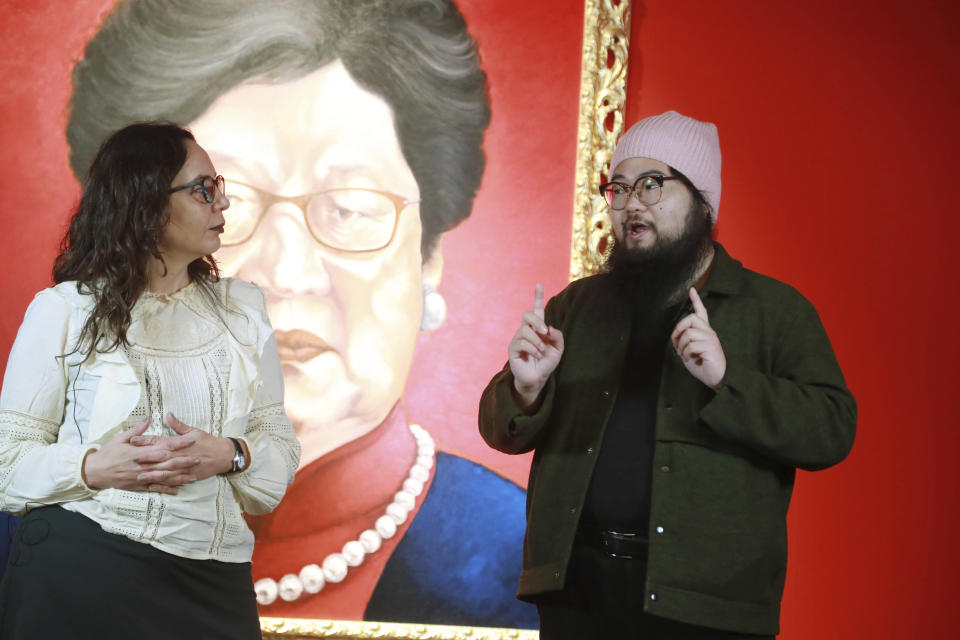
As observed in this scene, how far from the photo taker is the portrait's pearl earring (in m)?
3.23

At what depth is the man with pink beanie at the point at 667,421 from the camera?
179 cm

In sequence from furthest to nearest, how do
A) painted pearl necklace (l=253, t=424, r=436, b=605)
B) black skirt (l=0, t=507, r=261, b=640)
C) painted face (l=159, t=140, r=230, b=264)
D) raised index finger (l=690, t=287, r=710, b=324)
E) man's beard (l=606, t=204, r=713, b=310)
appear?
painted pearl necklace (l=253, t=424, r=436, b=605) → man's beard (l=606, t=204, r=713, b=310) → painted face (l=159, t=140, r=230, b=264) → raised index finger (l=690, t=287, r=710, b=324) → black skirt (l=0, t=507, r=261, b=640)

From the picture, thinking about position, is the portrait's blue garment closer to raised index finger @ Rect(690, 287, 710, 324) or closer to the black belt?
the black belt

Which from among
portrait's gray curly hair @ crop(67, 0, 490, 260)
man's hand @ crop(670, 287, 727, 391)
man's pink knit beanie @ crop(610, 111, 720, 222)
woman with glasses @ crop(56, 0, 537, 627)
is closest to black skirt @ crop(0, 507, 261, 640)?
man's hand @ crop(670, 287, 727, 391)

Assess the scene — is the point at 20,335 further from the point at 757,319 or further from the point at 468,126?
the point at 468,126

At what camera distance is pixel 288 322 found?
3178 mm

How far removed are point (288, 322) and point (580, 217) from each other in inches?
40.7

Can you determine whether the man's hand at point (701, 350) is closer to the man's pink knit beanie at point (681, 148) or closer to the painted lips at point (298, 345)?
the man's pink knit beanie at point (681, 148)

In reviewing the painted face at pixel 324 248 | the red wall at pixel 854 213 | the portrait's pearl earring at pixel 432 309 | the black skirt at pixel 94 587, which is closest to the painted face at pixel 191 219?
the black skirt at pixel 94 587

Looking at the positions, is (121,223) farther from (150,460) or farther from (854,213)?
(854,213)

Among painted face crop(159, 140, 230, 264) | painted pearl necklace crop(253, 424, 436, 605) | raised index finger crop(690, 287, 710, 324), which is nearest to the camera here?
raised index finger crop(690, 287, 710, 324)

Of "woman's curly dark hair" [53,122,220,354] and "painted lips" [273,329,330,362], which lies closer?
"woman's curly dark hair" [53,122,220,354]

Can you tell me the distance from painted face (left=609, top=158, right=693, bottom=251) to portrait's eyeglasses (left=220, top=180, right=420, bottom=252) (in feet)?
4.05

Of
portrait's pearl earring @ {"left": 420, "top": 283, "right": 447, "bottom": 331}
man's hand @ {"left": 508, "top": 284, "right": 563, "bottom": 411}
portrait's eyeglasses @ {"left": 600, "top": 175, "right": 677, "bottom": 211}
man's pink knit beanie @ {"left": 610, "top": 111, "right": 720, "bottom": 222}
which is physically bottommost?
man's hand @ {"left": 508, "top": 284, "right": 563, "bottom": 411}
